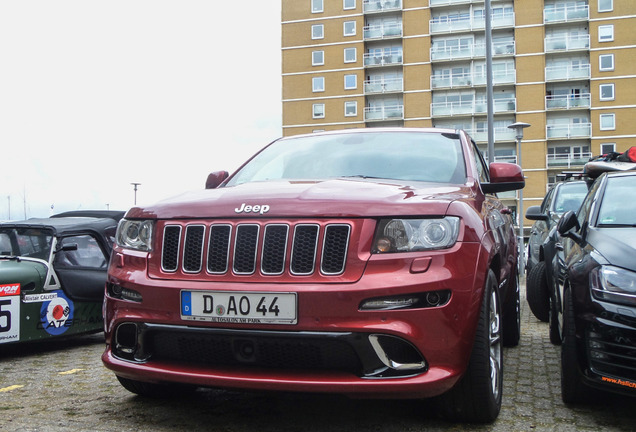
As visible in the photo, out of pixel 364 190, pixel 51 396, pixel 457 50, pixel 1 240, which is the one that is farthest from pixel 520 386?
pixel 457 50

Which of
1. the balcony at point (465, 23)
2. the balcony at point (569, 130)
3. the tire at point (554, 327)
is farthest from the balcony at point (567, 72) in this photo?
the tire at point (554, 327)

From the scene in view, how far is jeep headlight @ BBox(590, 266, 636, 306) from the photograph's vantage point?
3.36 meters

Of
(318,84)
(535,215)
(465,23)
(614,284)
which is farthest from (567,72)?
(614,284)

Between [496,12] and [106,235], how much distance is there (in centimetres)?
5833

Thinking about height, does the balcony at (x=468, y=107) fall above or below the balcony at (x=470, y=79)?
below

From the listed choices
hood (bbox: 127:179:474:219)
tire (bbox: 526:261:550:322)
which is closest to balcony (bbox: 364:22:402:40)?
tire (bbox: 526:261:550:322)

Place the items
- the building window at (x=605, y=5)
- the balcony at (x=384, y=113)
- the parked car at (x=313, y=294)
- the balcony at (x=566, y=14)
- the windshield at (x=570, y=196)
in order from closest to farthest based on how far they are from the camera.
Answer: the parked car at (x=313, y=294), the windshield at (x=570, y=196), the building window at (x=605, y=5), the balcony at (x=566, y=14), the balcony at (x=384, y=113)

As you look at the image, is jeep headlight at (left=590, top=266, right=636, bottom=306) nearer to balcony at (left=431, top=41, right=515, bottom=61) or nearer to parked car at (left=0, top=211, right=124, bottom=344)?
parked car at (left=0, top=211, right=124, bottom=344)

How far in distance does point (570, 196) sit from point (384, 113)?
5239 centimetres

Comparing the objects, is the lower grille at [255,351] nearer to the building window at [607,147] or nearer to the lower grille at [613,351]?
the lower grille at [613,351]

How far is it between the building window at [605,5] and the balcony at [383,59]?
1689 cm

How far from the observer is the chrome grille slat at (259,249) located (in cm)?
315

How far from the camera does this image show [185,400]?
4.20 meters

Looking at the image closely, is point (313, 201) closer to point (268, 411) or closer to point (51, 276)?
point (268, 411)
